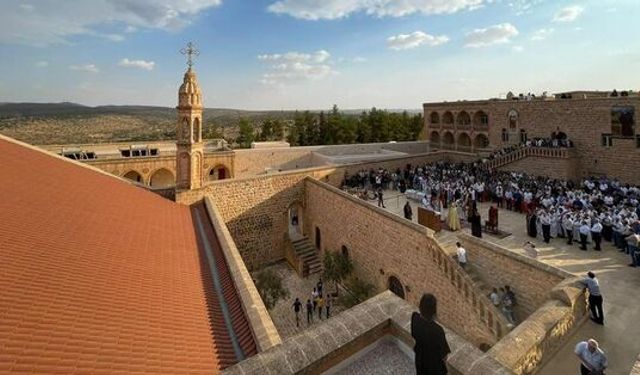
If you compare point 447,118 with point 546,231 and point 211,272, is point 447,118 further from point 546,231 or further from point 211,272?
point 211,272

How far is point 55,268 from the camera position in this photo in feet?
18.7

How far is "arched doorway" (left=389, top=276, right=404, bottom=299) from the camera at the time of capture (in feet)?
51.1

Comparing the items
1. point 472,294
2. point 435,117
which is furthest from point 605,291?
point 435,117

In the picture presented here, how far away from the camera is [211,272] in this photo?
9.10 meters

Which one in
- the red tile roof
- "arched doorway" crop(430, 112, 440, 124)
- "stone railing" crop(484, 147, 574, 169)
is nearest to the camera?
the red tile roof

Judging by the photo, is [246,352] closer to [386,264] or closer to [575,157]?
[386,264]

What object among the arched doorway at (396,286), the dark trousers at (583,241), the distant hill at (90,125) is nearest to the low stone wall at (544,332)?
the dark trousers at (583,241)

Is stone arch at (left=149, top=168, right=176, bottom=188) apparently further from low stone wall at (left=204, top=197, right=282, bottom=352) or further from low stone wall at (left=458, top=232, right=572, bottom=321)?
low stone wall at (left=458, top=232, right=572, bottom=321)

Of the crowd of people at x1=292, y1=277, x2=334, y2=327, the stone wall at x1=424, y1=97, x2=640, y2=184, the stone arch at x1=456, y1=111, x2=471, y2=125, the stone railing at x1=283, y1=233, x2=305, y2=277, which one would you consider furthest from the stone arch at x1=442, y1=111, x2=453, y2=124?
the crowd of people at x1=292, y1=277, x2=334, y2=327

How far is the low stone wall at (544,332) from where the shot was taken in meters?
6.82

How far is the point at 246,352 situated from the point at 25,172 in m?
7.58

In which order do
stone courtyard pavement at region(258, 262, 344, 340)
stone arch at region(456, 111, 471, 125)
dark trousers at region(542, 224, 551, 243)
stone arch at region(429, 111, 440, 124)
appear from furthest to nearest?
stone arch at region(429, 111, 440, 124) → stone arch at region(456, 111, 471, 125) → stone courtyard pavement at region(258, 262, 344, 340) → dark trousers at region(542, 224, 551, 243)

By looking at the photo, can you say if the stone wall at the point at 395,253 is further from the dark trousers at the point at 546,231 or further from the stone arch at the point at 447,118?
the stone arch at the point at 447,118

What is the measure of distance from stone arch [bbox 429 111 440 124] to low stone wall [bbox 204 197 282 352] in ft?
132
